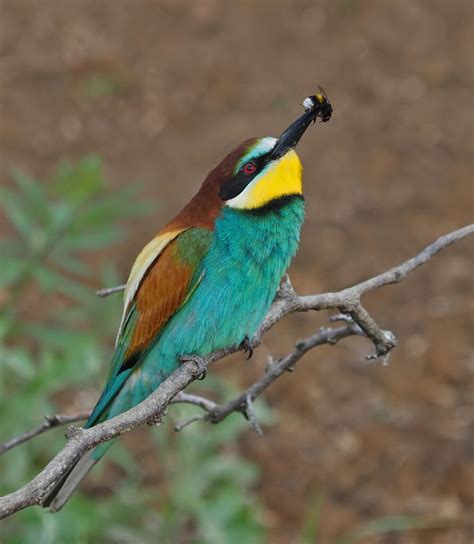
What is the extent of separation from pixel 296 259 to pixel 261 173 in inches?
116

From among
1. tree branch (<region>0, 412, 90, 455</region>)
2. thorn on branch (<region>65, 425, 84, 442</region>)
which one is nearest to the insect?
tree branch (<region>0, 412, 90, 455</region>)

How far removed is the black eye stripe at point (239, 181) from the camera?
2.44m

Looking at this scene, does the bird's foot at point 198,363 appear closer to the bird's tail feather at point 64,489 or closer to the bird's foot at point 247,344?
the bird's foot at point 247,344

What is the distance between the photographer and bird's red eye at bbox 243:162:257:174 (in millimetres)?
2441

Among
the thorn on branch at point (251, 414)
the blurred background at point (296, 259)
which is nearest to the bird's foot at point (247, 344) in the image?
the thorn on branch at point (251, 414)

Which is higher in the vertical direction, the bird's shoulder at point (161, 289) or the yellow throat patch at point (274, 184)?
the yellow throat patch at point (274, 184)

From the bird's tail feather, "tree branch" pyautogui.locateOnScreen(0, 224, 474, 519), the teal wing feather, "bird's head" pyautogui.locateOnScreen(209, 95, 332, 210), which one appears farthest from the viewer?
the teal wing feather

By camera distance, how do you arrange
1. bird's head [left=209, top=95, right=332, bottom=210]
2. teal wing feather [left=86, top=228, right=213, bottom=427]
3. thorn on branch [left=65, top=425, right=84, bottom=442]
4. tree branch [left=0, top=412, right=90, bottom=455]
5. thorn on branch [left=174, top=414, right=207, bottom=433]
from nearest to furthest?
1. thorn on branch [left=65, top=425, right=84, bottom=442]
2. tree branch [left=0, top=412, right=90, bottom=455]
3. thorn on branch [left=174, top=414, right=207, bottom=433]
4. bird's head [left=209, top=95, right=332, bottom=210]
5. teal wing feather [left=86, top=228, right=213, bottom=427]

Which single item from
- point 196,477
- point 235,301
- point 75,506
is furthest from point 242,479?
point 235,301

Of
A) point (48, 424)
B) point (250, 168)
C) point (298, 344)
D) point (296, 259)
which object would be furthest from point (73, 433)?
point (296, 259)

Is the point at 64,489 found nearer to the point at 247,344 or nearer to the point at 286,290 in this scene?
the point at 247,344

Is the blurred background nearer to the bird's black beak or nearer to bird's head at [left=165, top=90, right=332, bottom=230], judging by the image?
bird's head at [left=165, top=90, right=332, bottom=230]

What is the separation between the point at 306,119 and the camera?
2.28 m

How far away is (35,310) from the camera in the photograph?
5.32 metres
